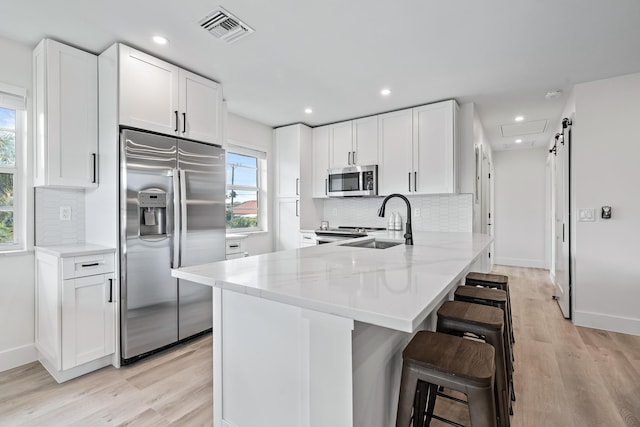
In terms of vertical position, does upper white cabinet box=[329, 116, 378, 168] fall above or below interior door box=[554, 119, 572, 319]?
above

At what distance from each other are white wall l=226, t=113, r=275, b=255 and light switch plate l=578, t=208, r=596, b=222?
3.72 m

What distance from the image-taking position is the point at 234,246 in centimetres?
351

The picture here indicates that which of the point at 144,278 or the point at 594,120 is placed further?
the point at 594,120

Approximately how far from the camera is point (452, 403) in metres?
1.89

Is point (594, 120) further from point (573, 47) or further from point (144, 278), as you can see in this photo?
point (144, 278)

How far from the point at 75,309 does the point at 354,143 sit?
11.6ft

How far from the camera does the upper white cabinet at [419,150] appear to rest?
11.9 feet

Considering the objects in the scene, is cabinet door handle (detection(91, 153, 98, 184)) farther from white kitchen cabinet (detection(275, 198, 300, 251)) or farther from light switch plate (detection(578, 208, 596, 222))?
light switch plate (detection(578, 208, 596, 222))

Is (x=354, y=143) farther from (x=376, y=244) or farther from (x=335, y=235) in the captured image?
(x=376, y=244)

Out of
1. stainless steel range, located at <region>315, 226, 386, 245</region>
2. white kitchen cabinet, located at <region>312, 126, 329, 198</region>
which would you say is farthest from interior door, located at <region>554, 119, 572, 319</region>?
white kitchen cabinet, located at <region>312, 126, 329, 198</region>

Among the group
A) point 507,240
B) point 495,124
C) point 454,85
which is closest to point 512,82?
point 454,85

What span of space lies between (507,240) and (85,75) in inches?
283

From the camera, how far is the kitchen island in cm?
97

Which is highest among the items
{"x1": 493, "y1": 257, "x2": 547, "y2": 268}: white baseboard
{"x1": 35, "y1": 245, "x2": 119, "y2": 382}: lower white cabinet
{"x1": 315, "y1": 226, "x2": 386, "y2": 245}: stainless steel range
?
{"x1": 315, "y1": 226, "x2": 386, "y2": 245}: stainless steel range
